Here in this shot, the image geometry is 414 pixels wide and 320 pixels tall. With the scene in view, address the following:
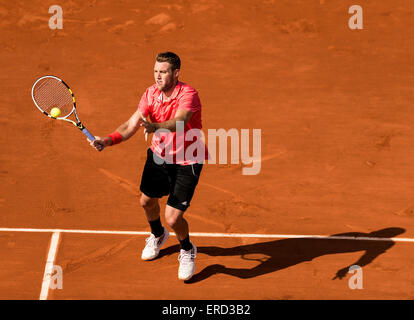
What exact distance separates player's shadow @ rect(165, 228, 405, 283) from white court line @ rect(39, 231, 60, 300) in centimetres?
127

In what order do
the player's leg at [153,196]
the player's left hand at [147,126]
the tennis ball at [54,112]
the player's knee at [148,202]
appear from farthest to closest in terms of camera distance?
the player's knee at [148,202] → the player's leg at [153,196] → the tennis ball at [54,112] → the player's left hand at [147,126]

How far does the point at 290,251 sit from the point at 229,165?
2051 mm

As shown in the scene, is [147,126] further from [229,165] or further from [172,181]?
[229,165]

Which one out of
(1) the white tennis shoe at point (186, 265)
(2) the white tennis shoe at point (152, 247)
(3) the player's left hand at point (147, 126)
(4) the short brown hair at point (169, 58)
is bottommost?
(1) the white tennis shoe at point (186, 265)

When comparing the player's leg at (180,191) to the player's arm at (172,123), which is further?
the player's leg at (180,191)

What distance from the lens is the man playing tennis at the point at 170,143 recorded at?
23.4 ft

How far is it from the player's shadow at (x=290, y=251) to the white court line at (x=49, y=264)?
4.17 feet

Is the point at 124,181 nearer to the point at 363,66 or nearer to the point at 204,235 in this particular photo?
the point at 204,235

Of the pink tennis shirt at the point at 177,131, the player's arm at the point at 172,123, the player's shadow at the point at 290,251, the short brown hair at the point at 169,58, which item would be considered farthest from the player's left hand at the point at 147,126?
the player's shadow at the point at 290,251

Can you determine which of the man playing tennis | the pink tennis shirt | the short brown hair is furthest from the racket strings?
the short brown hair

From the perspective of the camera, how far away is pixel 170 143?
741cm

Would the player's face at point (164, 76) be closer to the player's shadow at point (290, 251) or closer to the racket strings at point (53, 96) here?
the racket strings at point (53, 96)

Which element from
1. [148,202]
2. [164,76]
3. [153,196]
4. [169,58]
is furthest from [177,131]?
[148,202]

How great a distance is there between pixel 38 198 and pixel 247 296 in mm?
3294
